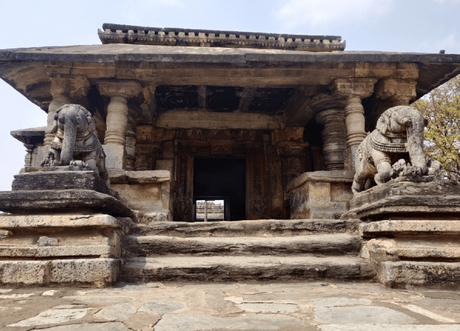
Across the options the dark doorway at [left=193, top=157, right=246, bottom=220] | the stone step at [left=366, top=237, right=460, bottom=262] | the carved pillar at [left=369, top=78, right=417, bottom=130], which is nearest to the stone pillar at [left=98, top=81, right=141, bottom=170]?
the stone step at [left=366, top=237, right=460, bottom=262]

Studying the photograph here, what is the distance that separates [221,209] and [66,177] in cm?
1860

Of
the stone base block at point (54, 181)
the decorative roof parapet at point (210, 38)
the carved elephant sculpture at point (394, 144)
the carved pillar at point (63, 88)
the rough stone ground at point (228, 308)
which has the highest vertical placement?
the decorative roof parapet at point (210, 38)

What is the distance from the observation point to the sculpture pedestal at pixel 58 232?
9.34ft

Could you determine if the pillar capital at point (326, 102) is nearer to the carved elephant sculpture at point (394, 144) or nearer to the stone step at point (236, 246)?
the carved elephant sculpture at point (394, 144)

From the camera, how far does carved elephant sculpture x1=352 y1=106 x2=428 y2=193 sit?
3.68 m

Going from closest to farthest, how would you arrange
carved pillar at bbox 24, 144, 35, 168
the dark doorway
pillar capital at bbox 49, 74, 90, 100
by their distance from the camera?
pillar capital at bbox 49, 74, 90, 100 < carved pillar at bbox 24, 144, 35, 168 < the dark doorway

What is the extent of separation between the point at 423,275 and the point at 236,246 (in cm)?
183

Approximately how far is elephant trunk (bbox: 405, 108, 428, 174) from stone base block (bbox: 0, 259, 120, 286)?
345 centimetres

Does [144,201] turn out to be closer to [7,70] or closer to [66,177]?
[66,177]

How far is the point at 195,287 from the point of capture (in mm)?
2904

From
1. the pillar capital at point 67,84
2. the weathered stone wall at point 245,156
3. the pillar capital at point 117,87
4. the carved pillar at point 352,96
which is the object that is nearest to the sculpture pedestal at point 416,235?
the carved pillar at point 352,96

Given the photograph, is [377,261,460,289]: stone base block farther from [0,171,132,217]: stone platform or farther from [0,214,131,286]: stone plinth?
[0,171,132,217]: stone platform

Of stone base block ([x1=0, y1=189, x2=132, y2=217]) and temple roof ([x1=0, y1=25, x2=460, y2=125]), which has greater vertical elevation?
temple roof ([x1=0, y1=25, x2=460, y2=125])

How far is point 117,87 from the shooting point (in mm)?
5633
